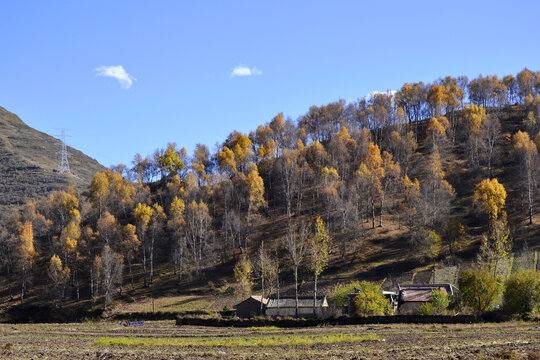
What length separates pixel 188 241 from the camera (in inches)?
3541

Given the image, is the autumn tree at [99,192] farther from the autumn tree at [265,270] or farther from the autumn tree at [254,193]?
the autumn tree at [265,270]

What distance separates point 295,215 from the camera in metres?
95.6

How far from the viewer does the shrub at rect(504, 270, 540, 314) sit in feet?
142

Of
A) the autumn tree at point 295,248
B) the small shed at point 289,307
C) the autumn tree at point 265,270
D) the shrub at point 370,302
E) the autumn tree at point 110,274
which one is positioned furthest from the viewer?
the autumn tree at point 110,274

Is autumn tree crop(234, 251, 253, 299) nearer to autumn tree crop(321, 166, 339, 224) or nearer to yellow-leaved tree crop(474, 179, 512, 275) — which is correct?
autumn tree crop(321, 166, 339, 224)

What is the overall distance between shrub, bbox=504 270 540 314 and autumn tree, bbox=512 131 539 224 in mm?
38464

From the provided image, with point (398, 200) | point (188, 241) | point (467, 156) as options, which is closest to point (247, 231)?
point (188, 241)

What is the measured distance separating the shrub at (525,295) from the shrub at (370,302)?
11914 millimetres

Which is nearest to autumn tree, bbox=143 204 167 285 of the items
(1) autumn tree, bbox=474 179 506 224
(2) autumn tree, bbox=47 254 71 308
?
(2) autumn tree, bbox=47 254 71 308

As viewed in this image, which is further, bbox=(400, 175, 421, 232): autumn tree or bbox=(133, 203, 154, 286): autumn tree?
bbox=(133, 203, 154, 286): autumn tree

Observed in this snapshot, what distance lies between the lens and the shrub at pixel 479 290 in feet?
156

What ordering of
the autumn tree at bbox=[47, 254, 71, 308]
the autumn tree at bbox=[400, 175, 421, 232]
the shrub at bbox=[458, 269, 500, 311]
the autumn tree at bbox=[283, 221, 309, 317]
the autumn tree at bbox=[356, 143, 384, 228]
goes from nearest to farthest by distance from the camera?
the shrub at bbox=[458, 269, 500, 311]
the autumn tree at bbox=[283, 221, 309, 317]
the autumn tree at bbox=[47, 254, 71, 308]
the autumn tree at bbox=[400, 175, 421, 232]
the autumn tree at bbox=[356, 143, 384, 228]

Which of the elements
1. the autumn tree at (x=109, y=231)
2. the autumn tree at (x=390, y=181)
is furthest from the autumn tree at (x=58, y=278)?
the autumn tree at (x=390, y=181)

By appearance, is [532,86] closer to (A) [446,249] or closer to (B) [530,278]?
(A) [446,249]
